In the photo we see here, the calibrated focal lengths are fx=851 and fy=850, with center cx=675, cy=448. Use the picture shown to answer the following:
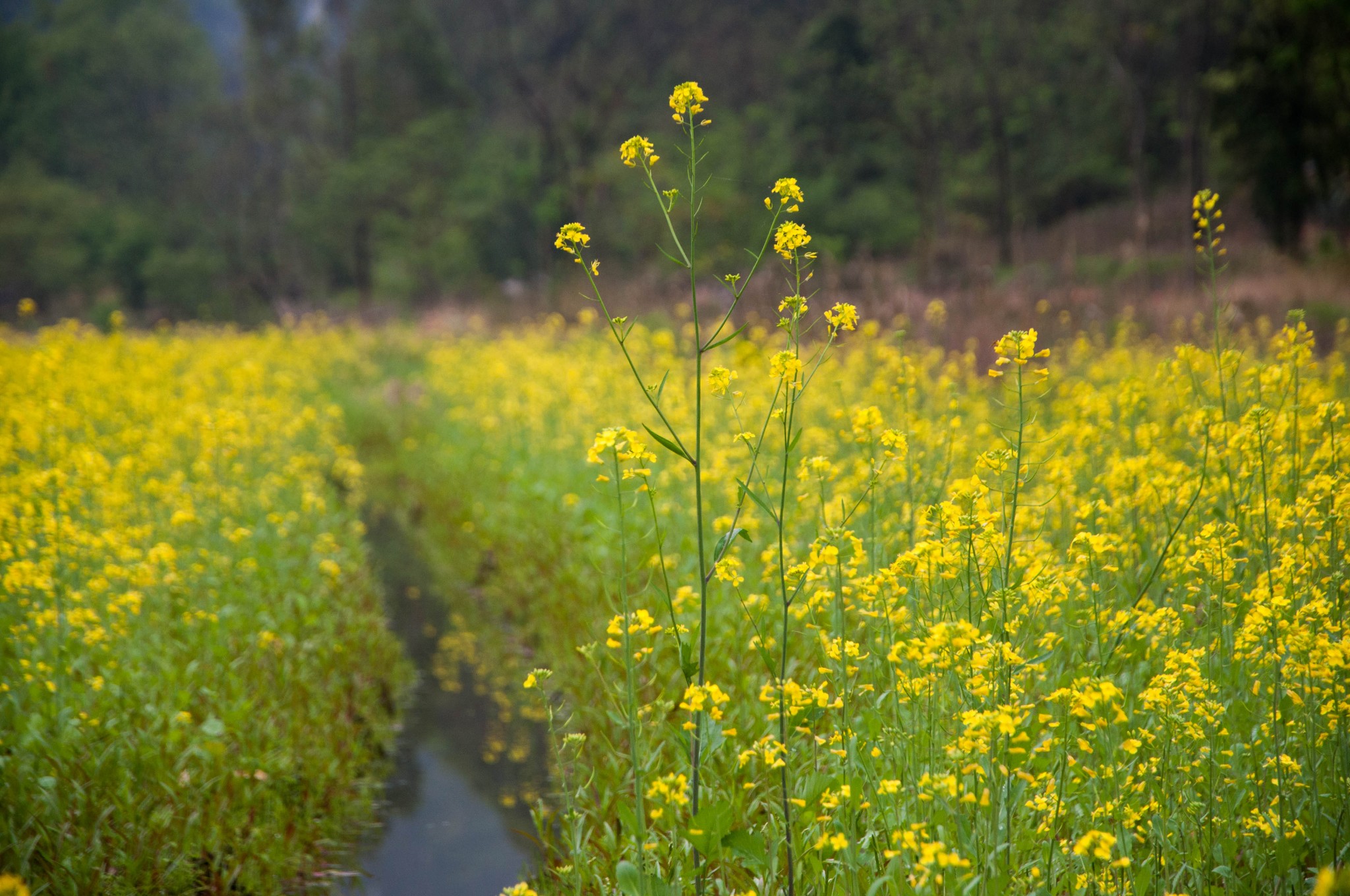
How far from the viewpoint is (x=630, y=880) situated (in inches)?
A: 75.2

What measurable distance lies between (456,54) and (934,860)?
35320mm

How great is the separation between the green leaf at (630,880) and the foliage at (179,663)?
1716 millimetres

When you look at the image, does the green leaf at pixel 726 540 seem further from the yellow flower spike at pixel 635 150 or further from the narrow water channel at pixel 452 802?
the narrow water channel at pixel 452 802

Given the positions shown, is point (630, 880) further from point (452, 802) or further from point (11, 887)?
point (452, 802)

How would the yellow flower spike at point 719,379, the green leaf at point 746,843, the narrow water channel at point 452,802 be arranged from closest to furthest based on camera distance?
the green leaf at point 746,843, the yellow flower spike at point 719,379, the narrow water channel at point 452,802

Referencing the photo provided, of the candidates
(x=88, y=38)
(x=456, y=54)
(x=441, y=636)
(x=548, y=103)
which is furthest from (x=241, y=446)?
Answer: (x=88, y=38)

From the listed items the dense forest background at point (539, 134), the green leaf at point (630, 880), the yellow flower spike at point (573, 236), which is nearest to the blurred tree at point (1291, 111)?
the dense forest background at point (539, 134)

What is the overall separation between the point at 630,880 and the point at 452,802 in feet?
7.19

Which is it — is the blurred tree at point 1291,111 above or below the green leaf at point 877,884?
above

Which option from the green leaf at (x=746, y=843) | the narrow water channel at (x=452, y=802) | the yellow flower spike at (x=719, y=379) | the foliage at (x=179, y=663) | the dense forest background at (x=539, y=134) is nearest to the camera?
the green leaf at (x=746, y=843)

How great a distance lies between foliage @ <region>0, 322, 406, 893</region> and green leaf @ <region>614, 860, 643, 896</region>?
172cm

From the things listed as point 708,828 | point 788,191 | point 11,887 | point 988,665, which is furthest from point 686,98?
point 11,887

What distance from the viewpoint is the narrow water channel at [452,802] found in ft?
11.0

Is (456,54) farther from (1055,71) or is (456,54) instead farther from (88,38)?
(1055,71)
